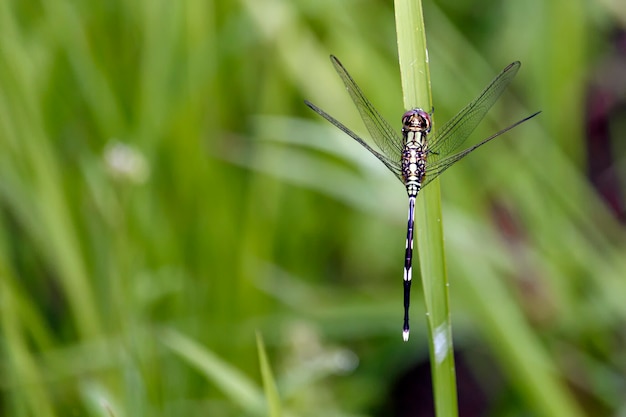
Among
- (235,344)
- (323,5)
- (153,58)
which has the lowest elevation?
(235,344)

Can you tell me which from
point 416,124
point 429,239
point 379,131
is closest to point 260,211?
point 379,131

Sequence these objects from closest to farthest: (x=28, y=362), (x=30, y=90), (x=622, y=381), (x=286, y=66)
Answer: (x=28, y=362) → (x=30, y=90) → (x=622, y=381) → (x=286, y=66)

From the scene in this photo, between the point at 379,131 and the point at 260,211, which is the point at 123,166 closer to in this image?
the point at 379,131

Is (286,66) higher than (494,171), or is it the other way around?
(286,66)

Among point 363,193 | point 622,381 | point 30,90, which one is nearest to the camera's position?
point 30,90

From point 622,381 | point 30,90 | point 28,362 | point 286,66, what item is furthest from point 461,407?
point 30,90

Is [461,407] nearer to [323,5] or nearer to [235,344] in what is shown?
[235,344]

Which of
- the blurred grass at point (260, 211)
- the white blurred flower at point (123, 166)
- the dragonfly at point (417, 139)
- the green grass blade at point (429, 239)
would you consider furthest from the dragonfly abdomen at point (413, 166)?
the white blurred flower at point (123, 166)

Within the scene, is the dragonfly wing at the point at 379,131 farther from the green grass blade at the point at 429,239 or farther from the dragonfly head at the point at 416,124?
the green grass blade at the point at 429,239
